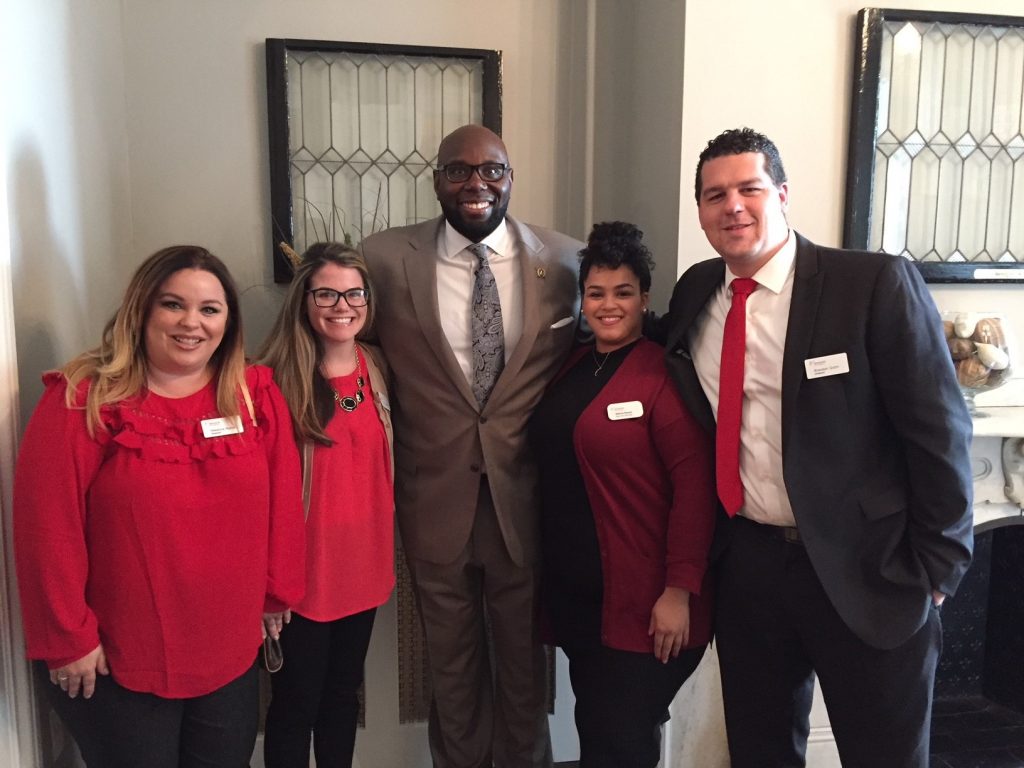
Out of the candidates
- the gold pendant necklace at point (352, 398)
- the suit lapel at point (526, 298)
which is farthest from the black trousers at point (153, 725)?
the suit lapel at point (526, 298)

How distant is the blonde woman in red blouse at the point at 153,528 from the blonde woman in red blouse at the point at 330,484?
0.54 feet

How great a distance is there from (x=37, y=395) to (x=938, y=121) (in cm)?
256

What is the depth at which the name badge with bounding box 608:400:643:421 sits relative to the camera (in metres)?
1.65

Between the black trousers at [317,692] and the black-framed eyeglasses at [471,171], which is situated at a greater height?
the black-framed eyeglasses at [471,171]

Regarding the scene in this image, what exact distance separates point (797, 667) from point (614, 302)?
0.89 meters

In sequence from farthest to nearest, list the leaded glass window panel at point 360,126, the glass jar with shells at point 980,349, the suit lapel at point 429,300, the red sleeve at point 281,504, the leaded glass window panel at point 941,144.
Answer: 1. the leaded glass window panel at point 360,126
2. the leaded glass window panel at point 941,144
3. the glass jar with shells at point 980,349
4. the suit lapel at point 429,300
5. the red sleeve at point 281,504

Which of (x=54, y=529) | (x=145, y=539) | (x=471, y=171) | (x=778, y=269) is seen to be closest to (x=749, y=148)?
(x=778, y=269)

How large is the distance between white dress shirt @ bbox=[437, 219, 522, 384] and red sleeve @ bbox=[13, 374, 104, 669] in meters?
0.84

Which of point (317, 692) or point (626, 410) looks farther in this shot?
point (317, 692)

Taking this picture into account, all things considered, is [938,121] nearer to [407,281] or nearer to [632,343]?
[632,343]

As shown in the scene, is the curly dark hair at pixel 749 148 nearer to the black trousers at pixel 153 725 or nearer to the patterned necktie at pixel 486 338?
the patterned necktie at pixel 486 338

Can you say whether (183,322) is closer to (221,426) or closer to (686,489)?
(221,426)

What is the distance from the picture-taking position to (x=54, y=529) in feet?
4.44

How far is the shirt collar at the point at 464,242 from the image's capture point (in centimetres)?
195
